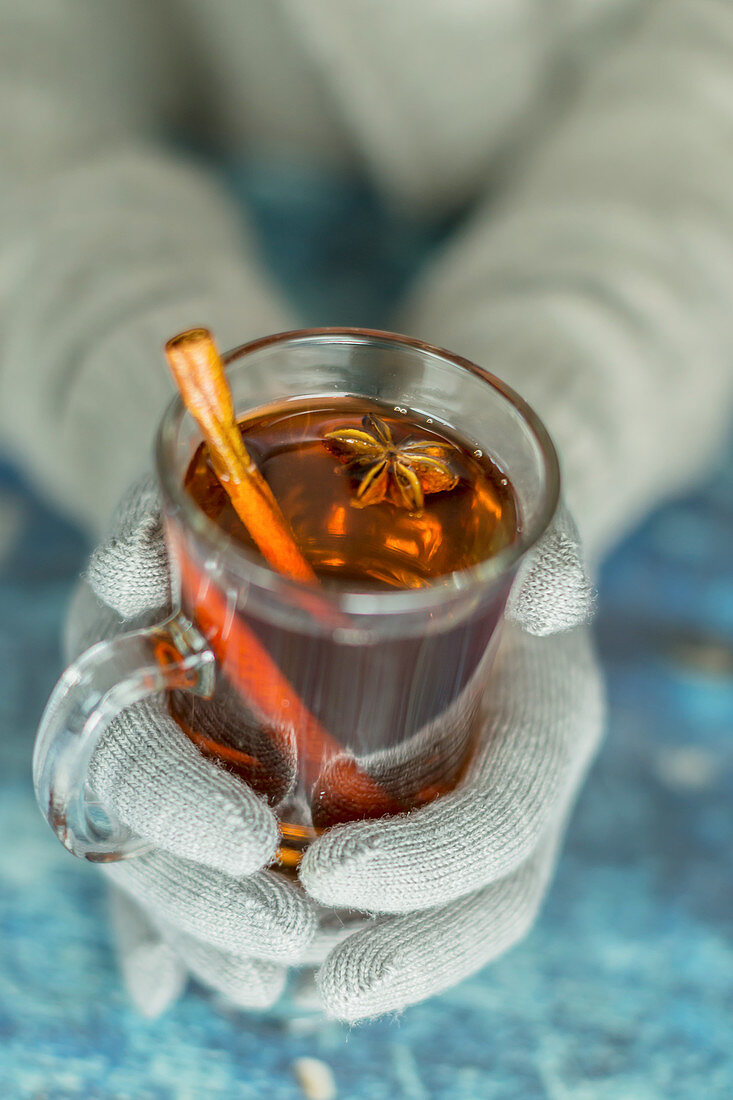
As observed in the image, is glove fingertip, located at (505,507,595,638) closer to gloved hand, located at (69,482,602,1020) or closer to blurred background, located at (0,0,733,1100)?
gloved hand, located at (69,482,602,1020)

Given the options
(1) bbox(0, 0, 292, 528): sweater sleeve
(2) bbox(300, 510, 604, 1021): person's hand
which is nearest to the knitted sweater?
(1) bbox(0, 0, 292, 528): sweater sleeve

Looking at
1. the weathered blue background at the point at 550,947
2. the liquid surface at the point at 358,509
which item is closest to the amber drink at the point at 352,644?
the liquid surface at the point at 358,509

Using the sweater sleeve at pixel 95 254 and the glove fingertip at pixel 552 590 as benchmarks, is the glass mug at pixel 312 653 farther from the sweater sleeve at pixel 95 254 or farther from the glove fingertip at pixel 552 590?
the sweater sleeve at pixel 95 254

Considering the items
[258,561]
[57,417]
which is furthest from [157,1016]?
[57,417]

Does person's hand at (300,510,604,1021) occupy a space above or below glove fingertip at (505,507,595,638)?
below

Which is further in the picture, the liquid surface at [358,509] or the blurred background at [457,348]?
the blurred background at [457,348]
